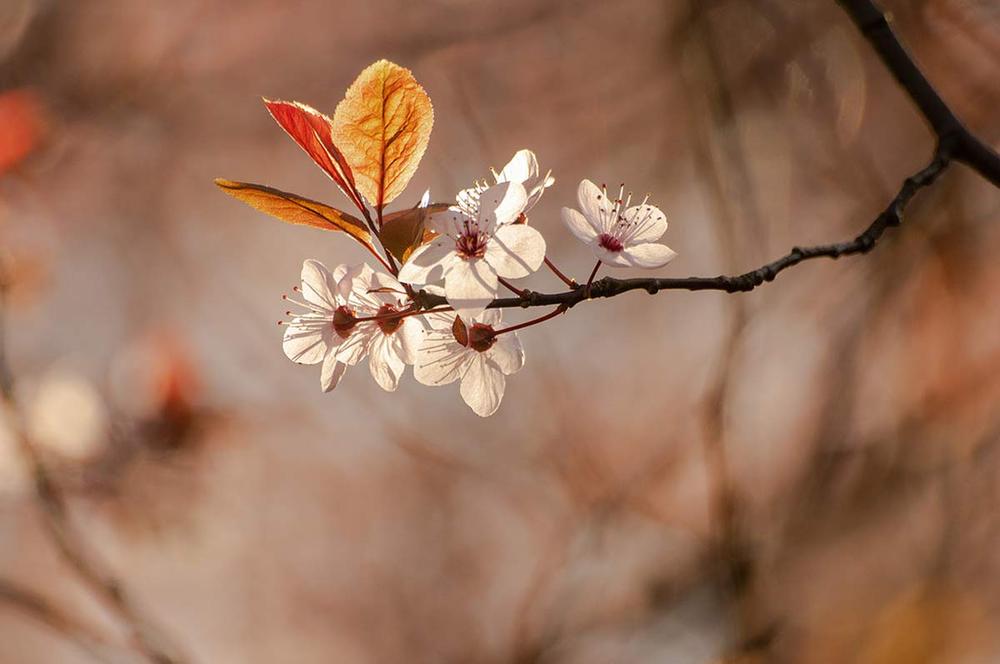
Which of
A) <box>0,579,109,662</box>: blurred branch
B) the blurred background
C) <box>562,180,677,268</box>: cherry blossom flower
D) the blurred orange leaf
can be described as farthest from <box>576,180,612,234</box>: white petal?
the blurred orange leaf

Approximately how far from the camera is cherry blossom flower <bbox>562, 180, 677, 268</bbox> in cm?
48

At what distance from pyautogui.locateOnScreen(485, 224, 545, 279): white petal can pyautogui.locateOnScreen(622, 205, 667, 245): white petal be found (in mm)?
82

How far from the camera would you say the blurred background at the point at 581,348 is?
1.61m

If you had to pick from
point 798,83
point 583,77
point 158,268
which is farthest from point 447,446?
point 798,83

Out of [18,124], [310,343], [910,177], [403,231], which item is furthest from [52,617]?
[910,177]

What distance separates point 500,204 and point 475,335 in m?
0.08

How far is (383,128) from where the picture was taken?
46 cm

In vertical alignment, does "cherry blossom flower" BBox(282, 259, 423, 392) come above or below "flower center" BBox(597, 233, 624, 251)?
below

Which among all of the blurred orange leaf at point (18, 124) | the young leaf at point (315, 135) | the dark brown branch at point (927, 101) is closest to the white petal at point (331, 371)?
the young leaf at point (315, 135)

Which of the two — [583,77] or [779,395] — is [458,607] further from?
[583,77]

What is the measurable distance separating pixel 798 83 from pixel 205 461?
145 centimetres

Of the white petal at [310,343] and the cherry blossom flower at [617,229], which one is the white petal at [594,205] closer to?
the cherry blossom flower at [617,229]

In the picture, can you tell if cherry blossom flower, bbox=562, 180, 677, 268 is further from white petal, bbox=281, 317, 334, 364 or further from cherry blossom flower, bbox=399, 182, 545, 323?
white petal, bbox=281, 317, 334, 364

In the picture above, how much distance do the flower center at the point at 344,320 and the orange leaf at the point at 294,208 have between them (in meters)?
0.05
